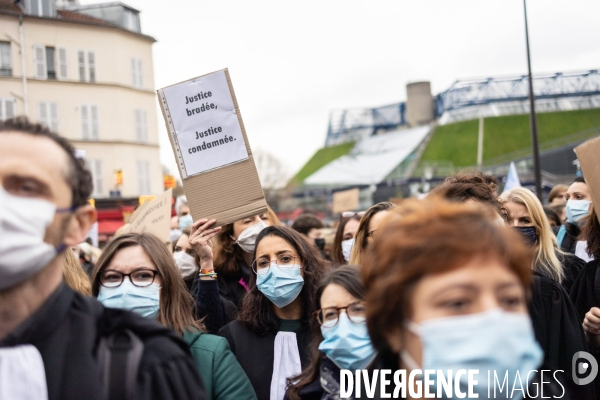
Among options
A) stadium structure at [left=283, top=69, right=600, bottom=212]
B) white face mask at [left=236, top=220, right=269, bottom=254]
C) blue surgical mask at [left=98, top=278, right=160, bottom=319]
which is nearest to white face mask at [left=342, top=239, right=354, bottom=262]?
white face mask at [left=236, top=220, right=269, bottom=254]

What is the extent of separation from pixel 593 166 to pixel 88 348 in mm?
2822

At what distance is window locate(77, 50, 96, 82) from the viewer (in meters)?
34.3

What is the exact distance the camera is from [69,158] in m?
2.09

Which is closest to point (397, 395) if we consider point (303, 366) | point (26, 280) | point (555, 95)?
point (26, 280)

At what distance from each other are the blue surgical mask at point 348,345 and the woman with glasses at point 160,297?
535 mm

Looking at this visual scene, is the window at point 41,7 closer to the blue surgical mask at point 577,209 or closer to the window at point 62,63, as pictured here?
the window at point 62,63

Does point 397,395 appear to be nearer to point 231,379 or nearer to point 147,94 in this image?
point 231,379

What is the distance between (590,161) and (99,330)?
2.77m

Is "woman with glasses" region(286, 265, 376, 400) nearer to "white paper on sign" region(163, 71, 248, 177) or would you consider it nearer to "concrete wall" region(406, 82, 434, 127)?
"white paper on sign" region(163, 71, 248, 177)

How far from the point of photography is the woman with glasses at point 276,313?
3957 mm

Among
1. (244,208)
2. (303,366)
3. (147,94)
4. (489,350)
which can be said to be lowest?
(303,366)

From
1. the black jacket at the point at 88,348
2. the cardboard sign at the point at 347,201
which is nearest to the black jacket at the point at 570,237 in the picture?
the black jacket at the point at 88,348

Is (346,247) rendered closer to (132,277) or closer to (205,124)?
(205,124)

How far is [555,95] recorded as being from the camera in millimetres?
66000
